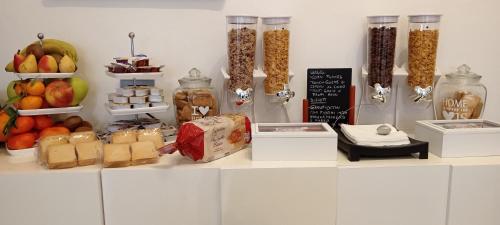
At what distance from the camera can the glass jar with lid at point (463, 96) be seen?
4.53 ft

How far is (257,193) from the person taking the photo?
107 cm

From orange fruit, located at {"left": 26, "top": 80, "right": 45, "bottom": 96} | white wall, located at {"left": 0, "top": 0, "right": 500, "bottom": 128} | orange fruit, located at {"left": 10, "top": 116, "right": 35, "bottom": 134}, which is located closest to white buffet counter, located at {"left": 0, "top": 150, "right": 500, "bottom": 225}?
orange fruit, located at {"left": 10, "top": 116, "right": 35, "bottom": 134}

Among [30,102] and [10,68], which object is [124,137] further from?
[10,68]

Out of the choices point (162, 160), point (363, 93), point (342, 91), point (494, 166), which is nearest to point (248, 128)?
point (162, 160)

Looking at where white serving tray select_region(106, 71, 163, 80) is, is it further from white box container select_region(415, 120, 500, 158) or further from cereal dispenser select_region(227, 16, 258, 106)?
white box container select_region(415, 120, 500, 158)

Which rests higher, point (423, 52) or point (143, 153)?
point (423, 52)

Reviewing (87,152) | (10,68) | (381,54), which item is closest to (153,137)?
(87,152)

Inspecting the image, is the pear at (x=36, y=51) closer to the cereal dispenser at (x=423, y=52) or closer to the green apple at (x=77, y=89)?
the green apple at (x=77, y=89)

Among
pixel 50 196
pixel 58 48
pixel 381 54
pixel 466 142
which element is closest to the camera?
pixel 50 196

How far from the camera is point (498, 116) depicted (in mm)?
1562

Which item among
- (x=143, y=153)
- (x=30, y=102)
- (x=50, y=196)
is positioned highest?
(x=30, y=102)

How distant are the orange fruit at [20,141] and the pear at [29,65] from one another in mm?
187

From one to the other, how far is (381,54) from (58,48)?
3.47 feet

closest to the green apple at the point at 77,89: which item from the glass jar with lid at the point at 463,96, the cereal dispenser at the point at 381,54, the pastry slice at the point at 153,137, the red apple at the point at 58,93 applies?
the red apple at the point at 58,93
